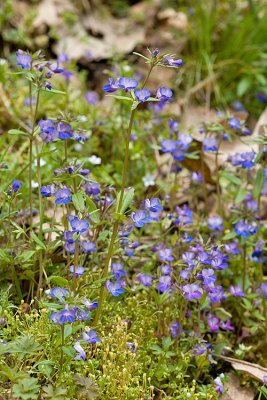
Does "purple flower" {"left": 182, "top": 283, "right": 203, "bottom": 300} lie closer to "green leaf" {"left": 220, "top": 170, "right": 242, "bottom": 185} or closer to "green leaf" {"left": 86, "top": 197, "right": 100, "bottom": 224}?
"green leaf" {"left": 86, "top": 197, "right": 100, "bottom": 224}

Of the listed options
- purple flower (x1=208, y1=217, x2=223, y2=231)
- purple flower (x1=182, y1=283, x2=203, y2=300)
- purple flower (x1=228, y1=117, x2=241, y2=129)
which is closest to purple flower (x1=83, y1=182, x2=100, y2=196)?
purple flower (x1=182, y1=283, x2=203, y2=300)

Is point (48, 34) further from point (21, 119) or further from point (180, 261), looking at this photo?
point (180, 261)

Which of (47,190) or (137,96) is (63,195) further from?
(137,96)

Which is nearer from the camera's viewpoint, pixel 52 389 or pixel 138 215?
pixel 52 389

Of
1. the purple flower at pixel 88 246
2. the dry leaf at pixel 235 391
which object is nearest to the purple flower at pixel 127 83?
the purple flower at pixel 88 246

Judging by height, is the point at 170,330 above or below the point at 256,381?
above

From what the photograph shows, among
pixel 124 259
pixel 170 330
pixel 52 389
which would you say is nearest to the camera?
pixel 52 389

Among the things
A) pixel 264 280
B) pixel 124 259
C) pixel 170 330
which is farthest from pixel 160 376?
pixel 264 280
